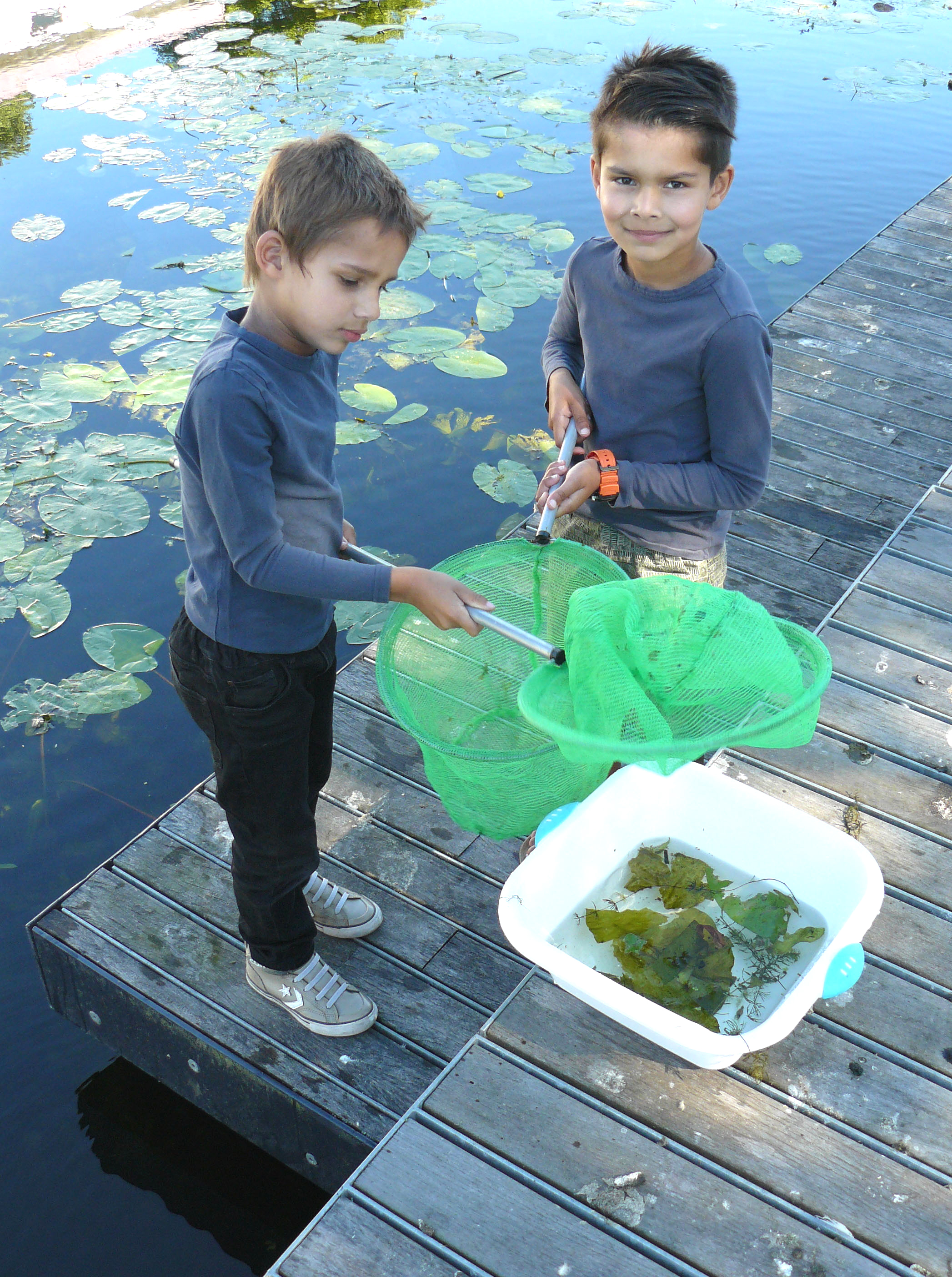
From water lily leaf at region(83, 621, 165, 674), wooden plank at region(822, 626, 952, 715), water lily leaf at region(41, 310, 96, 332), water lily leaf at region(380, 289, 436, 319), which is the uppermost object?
wooden plank at region(822, 626, 952, 715)

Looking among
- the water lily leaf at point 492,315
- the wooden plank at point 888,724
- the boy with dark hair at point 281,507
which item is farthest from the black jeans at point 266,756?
the water lily leaf at point 492,315

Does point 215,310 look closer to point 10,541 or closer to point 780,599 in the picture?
point 10,541

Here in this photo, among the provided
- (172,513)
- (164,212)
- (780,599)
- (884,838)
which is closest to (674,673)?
(884,838)

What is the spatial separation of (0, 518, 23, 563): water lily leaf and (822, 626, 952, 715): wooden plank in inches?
84.6

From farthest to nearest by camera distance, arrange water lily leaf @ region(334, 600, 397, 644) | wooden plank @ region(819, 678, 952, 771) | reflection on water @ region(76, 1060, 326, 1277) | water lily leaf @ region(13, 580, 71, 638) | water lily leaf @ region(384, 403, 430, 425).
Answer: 1. water lily leaf @ region(384, 403, 430, 425)
2. water lily leaf @ region(13, 580, 71, 638)
3. water lily leaf @ region(334, 600, 397, 644)
4. reflection on water @ region(76, 1060, 326, 1277)
5. wooden plank @ region(819, 678, 952, 771)

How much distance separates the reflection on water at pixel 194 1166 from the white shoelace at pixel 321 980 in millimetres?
494

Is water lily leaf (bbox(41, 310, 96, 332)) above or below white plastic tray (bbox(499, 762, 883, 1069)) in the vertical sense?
below

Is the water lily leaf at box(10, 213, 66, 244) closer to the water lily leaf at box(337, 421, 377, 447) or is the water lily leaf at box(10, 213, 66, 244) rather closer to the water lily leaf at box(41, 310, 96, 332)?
the water lily leaf at box(41, 310, 96, 332)

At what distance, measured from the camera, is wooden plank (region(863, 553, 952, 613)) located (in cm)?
188

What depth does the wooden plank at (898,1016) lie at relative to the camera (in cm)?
124

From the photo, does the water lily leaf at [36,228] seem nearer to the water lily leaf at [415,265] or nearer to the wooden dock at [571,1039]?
the water lily leaf at [415,265]

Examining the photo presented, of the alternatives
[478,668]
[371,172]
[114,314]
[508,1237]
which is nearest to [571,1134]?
[508,1237]

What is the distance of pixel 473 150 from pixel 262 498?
428cm

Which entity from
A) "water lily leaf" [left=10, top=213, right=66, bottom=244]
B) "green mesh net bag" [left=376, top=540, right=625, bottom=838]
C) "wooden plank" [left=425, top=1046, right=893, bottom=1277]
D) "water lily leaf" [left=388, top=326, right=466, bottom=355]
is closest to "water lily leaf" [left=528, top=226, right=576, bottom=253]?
"water lily leaf" [left=388, top=326, right=466, bottom=355]
